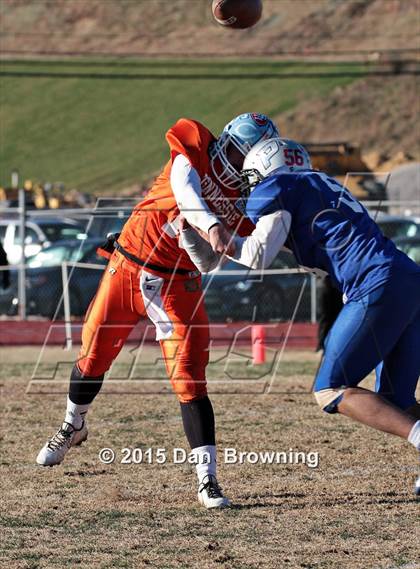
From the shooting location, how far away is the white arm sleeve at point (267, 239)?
4.88 metres

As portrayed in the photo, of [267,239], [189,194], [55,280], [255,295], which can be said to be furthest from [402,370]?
[55,280]

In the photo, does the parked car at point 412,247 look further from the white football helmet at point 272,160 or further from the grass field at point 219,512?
the white football helmet at point 272,160

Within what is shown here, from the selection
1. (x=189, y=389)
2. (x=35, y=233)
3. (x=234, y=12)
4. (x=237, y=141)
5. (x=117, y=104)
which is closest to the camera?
(x=237, y=141)

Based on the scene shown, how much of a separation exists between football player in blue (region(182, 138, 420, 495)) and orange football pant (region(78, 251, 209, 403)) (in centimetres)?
97

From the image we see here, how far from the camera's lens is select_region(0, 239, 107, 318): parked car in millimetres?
15406

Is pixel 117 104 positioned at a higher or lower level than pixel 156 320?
lower

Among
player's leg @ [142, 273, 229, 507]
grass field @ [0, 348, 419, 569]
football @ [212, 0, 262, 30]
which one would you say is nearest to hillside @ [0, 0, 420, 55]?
football @ [212, 0, 262, 30]

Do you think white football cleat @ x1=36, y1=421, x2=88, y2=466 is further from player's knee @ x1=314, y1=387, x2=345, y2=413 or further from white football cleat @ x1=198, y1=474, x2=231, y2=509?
player's knee @ x1=314, y1=387, x2=345, y2=413

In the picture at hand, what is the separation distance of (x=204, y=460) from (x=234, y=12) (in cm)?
325

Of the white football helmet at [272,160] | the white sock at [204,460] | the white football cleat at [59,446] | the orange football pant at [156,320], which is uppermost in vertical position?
the white football helmet at [272,160]

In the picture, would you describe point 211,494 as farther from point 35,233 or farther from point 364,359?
point 35,233

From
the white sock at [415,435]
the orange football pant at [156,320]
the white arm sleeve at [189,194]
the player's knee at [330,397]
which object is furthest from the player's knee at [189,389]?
the white sock at [415,435]

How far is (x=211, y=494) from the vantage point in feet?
18.3

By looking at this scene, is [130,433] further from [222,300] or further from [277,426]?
[222,300]
